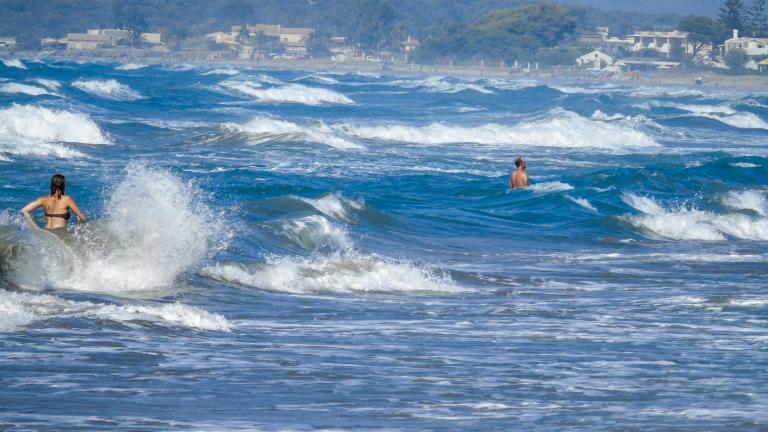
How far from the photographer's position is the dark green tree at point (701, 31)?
148 meters

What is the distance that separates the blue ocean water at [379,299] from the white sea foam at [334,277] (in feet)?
0.11

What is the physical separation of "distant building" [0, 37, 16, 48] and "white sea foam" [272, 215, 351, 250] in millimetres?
174468

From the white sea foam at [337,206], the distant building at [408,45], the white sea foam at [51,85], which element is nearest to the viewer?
the white sea foam at [337,206]

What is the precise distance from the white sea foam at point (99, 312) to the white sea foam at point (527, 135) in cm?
2697

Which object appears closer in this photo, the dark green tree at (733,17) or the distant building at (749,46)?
the distant building at (749,46)

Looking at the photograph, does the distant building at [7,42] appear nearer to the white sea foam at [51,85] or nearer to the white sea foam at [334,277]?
the white sea foam at [51,85]

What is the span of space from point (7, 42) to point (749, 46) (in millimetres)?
106365

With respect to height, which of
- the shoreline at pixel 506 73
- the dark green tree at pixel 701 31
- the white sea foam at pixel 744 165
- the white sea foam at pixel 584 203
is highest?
the dark green tree at pixel 701 31

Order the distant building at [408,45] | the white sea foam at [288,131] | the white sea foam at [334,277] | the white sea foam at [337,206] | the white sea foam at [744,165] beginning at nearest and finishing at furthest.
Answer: the white sea foam at [334,277] < the white sea foam at [337,206] < the white sea foam at [744,165] < the white sea foam at [288,131] < the distant building at [408,45]

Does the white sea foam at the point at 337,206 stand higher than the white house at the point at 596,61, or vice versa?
the white sea foam at the point at 337,206

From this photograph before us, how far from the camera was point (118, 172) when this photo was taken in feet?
79.9

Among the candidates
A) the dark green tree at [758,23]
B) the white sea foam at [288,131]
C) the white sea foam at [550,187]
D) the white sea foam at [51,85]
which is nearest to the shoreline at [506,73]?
the dark green tree at [758,23]

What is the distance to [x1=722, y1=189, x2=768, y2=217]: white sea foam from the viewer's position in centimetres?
2247

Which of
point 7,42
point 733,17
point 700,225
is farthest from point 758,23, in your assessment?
point 700,225
